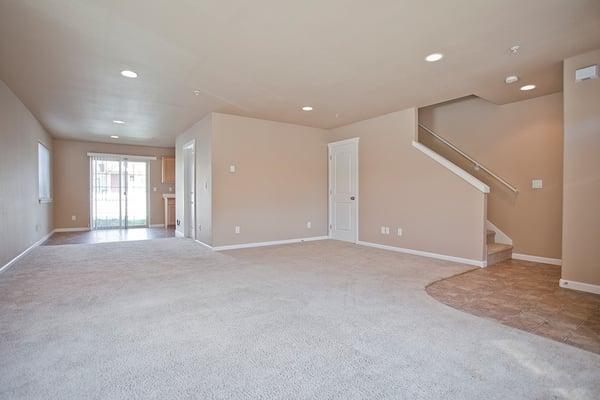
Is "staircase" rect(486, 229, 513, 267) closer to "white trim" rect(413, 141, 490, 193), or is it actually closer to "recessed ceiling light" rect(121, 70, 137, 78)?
"white trim" rect(413, 141, 490, 193)

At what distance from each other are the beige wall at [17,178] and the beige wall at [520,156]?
686 cm

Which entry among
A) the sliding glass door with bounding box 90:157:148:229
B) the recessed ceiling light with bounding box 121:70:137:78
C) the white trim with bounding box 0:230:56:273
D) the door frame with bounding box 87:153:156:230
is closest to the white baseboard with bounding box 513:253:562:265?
the recessed ceiling light with bounding box 121:70:137:78

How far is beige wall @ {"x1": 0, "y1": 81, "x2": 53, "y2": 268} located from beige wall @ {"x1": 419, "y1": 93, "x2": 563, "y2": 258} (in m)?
6.86

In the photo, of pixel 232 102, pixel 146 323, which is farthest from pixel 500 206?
pixel 146 323

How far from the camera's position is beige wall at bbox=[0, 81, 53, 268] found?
4.16 m

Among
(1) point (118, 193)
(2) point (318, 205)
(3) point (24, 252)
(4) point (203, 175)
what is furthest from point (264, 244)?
(1) point (118, 193)

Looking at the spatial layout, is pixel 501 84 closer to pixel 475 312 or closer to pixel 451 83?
pixel 451 83

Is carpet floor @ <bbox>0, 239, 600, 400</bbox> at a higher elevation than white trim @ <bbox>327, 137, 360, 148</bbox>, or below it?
below

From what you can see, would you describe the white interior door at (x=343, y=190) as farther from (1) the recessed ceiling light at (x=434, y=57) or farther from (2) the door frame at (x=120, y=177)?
(2) the door frame at (x=120, y=177)

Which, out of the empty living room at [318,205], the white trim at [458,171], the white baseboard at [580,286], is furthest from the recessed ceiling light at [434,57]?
the white baseboard at [580,286]

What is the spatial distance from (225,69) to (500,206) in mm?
4806

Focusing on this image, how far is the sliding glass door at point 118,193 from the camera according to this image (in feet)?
29.6

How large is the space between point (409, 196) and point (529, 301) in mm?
2630

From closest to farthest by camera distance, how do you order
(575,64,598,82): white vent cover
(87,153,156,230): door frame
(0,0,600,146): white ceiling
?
(0,0,600,146): white ceiling < (575,64,598,82): white vent cover < (87,153,156,230): door frame
